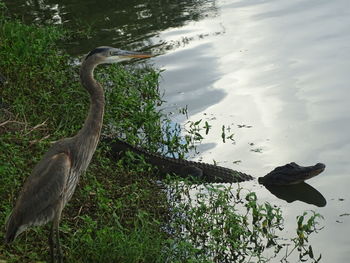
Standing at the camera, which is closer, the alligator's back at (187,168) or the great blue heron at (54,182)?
the great blue heron at (54,182)

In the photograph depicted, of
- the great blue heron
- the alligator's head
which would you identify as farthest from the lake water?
the great blue heron

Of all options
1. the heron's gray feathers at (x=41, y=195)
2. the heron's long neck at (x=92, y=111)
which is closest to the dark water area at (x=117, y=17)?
the heron's long neck at (x=92, y=111)

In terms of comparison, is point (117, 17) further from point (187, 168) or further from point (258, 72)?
point (187, 168)

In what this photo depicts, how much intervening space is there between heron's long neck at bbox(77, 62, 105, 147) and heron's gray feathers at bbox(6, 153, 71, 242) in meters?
0.28

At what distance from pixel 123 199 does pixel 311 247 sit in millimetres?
1809

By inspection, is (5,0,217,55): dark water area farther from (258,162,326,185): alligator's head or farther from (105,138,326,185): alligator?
(258,162,326,185): alligator's head

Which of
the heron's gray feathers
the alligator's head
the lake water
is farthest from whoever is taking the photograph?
the lake water

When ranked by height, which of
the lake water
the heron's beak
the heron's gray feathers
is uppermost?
the heron's beak

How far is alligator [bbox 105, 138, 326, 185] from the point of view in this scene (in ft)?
25.7

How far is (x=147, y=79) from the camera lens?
9570mm

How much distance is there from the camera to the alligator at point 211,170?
25.7 ft

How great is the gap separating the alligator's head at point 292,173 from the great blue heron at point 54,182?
2.89 meters

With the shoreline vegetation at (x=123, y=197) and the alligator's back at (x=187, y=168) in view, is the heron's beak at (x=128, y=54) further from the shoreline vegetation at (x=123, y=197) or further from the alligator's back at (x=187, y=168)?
the alligator's back at (x=187, y=168)

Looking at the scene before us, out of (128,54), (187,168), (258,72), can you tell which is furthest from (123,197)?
(258,72)
